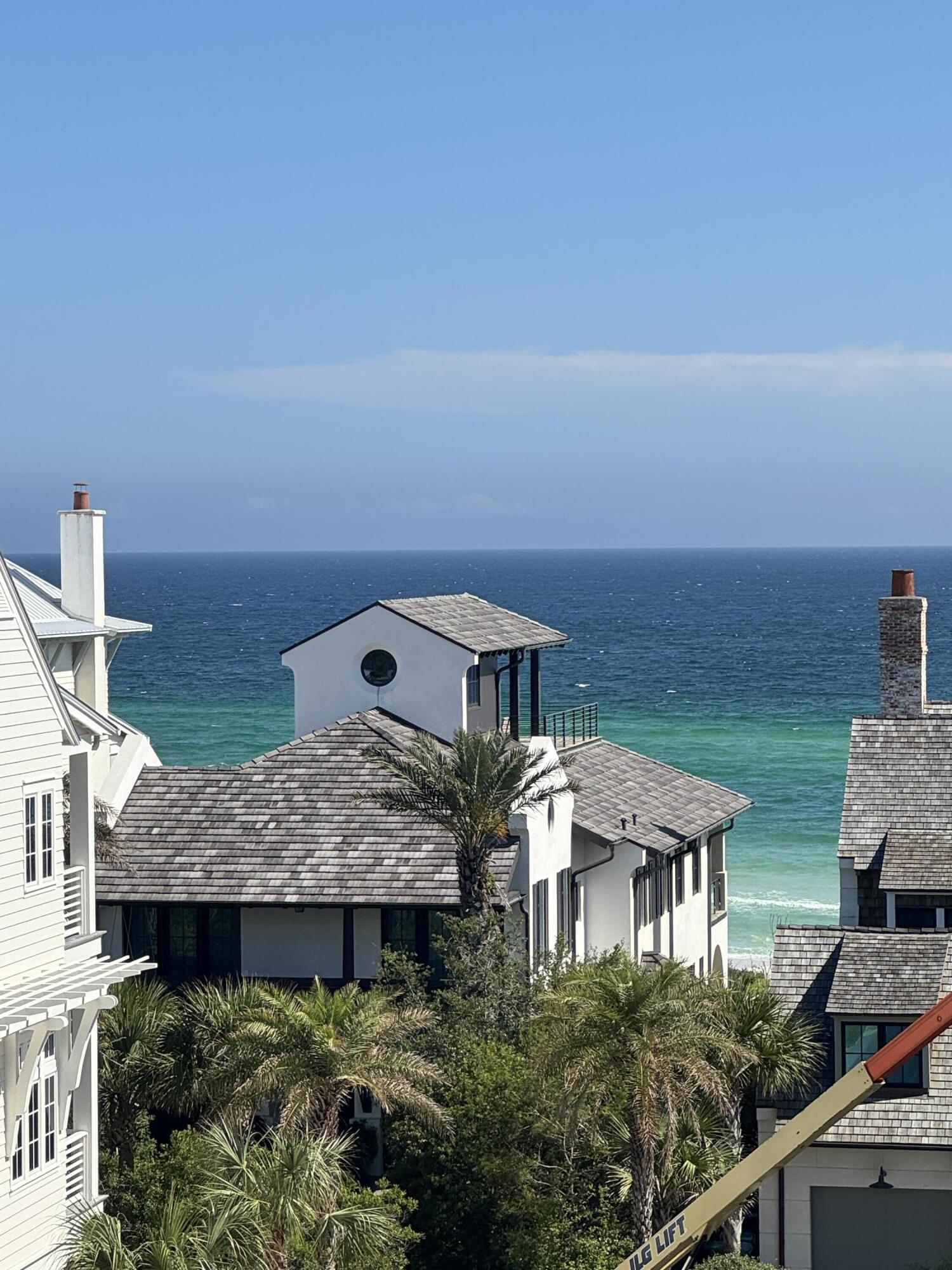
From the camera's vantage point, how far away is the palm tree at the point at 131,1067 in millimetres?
28844

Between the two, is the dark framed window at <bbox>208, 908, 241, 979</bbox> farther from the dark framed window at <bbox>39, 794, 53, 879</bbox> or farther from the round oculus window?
the dark framed window at <bbox>39, 794, 53, 879</bbox>

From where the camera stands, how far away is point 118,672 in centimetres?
15875

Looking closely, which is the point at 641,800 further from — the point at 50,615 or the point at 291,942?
the point at 50,615

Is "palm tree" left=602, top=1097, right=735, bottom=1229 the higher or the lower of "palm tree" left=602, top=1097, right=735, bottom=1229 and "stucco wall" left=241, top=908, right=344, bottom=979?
the lower

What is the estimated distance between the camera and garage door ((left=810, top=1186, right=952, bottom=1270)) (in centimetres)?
2777

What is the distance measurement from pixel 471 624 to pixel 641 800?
606 centimetres

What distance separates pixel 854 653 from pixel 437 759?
139611 mm

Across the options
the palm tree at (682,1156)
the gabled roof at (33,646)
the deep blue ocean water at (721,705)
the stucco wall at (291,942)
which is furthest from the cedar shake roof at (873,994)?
the deep blue ocean water at (721,705)

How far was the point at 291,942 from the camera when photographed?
34.7 metres

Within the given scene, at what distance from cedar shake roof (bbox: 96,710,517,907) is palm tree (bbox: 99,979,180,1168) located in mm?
4529

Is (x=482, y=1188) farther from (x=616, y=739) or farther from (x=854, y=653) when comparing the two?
(x=854, y=653)

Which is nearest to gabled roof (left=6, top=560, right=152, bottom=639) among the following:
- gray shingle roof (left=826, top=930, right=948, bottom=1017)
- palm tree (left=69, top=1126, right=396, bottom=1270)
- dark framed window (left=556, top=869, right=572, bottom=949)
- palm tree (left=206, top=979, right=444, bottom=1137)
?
palm tree (left=206, top=979, right=444, bottom=1137)

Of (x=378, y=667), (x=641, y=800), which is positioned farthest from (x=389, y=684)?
(x=641, y=800)

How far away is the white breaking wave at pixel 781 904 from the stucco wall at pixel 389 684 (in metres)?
31.6
